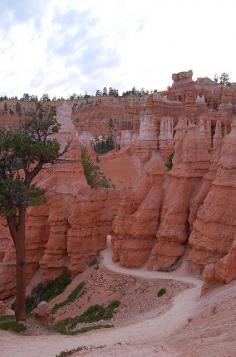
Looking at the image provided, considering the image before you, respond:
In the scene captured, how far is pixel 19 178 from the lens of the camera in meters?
19.1

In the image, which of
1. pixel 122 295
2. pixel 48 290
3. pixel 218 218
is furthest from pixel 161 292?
pixel 48 290

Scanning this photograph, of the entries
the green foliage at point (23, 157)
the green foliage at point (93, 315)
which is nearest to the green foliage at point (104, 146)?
the green foliage at point (93, 315)

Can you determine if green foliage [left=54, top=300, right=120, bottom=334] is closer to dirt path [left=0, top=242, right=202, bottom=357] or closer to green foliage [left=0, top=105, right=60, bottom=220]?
dirt path [left=0, top=242, right=202, bottom=357]

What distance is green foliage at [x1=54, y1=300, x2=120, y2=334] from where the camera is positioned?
22.1 meters

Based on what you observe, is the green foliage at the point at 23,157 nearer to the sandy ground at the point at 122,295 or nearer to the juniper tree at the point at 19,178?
the juniper tree at the point at 19,178

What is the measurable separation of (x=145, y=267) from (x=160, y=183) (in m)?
4.66

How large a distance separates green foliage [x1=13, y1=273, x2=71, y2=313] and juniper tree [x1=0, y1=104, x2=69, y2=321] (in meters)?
9.31

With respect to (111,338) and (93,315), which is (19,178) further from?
(93,315)

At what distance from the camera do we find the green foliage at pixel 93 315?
2211 centimetres

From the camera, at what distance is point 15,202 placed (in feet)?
61.2

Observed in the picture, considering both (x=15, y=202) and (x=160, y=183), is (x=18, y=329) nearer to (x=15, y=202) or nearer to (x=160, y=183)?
(x=15, y=202)

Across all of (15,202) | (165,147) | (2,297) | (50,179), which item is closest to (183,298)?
(15,202)

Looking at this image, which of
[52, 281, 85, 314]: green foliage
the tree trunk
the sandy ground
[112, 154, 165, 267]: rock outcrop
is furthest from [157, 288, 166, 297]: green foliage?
the tree trunk

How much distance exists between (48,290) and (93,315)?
6519 mm
